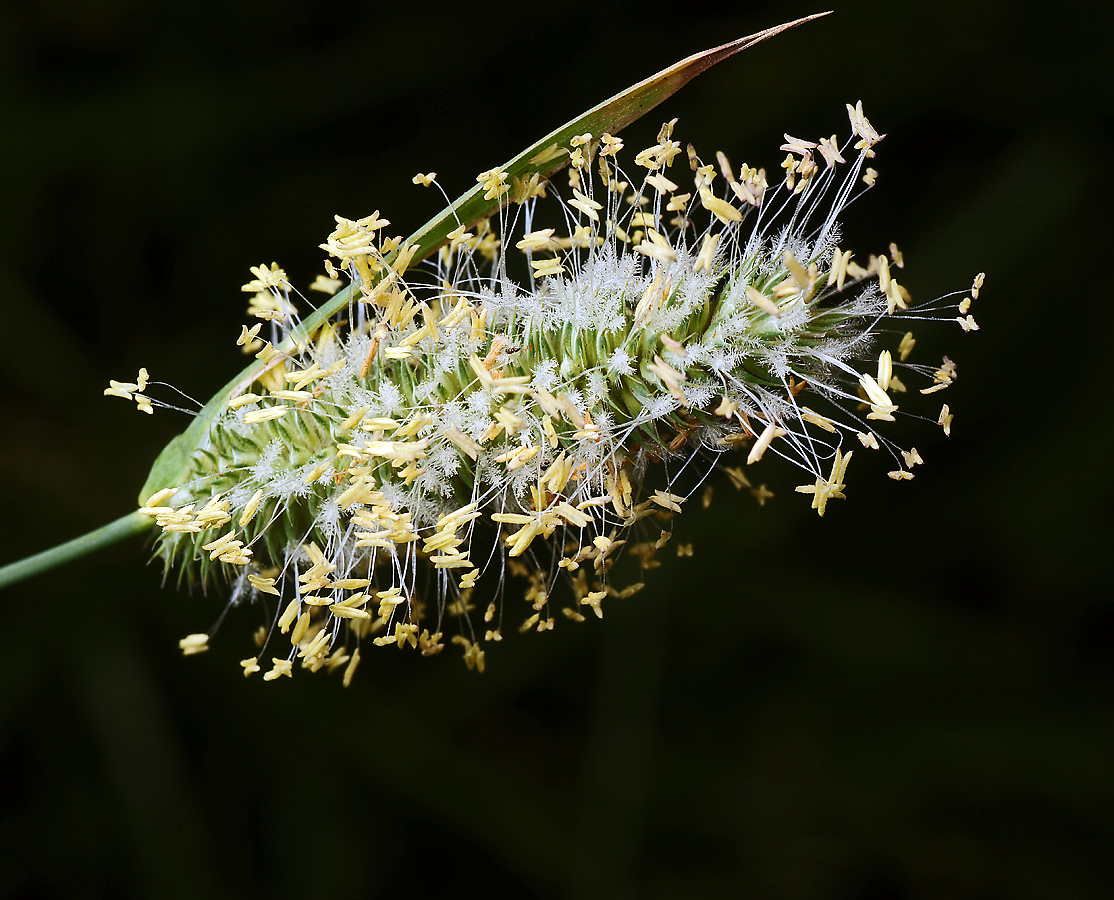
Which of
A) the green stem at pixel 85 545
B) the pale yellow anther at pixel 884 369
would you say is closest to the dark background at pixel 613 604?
the green stem at pixel 85 545

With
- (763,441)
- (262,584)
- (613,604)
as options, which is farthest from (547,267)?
(613,604)

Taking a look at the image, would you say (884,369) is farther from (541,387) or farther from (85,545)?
(85,545)

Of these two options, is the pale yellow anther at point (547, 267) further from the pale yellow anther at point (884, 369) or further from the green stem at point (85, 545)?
the green stem at point (85, 545)

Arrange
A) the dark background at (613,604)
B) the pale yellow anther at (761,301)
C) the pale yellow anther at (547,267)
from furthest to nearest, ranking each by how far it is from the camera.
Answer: the dark background at (613,604)
the pale yellow anther at (547,267)
the pale yellow anther at (761,301)

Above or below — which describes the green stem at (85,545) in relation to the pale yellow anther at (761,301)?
below

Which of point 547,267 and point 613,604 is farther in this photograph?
point 613,604

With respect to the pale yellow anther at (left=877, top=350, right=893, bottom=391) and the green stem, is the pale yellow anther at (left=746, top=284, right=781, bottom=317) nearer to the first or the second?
the pale yellow anther at (left=877, top=350, right=893, bottom=391)
